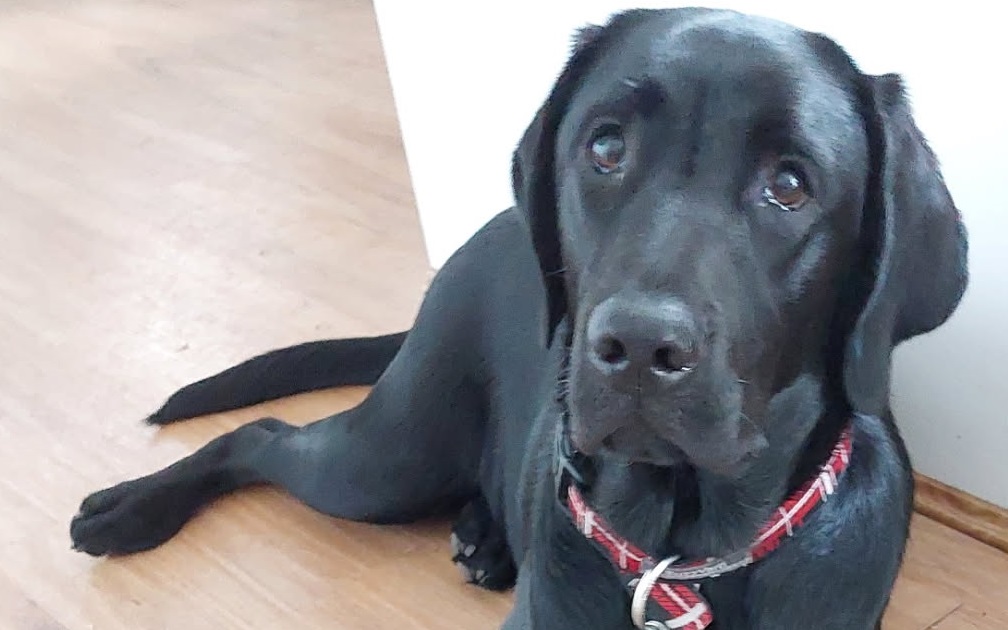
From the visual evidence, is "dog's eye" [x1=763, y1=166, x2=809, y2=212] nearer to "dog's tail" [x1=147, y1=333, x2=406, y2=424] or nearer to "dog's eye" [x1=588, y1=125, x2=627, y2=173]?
"dog's eye" [x1=588, y1=125, x2=627, y2=173]

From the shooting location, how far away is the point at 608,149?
1.17 metres

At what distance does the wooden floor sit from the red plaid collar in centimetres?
55

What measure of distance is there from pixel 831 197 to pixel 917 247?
0.34ft

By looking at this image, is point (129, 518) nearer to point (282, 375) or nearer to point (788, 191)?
point (282, 375)

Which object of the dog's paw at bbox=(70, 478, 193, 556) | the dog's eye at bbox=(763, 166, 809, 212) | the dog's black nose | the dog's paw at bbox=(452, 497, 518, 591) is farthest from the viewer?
the dog's paw at bbox=(70, 478, 193, 556)

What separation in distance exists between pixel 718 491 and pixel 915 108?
0.74 metres

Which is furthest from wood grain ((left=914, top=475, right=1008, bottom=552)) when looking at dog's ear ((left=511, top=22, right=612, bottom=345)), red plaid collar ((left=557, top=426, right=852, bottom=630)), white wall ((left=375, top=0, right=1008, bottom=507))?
dog's ear ((left=511, top=22, right=612, bottom=345))

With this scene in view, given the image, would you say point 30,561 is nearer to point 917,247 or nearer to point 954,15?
point 917,247

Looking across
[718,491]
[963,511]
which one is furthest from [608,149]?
[963,511]

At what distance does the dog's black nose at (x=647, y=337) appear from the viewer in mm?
988

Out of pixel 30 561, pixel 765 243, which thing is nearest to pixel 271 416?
pixel 30 561

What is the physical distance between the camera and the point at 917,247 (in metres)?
1.14

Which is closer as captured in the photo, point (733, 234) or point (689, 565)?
point (733, 234)

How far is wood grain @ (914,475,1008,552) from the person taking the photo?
1.83 m
